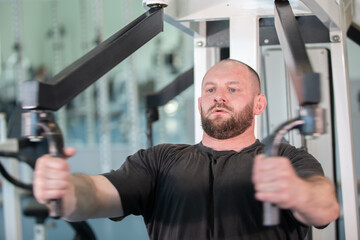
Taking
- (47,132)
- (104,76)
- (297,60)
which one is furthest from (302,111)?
(104,76)

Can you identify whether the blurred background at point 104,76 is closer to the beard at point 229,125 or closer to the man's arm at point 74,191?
the beard at point 229,125

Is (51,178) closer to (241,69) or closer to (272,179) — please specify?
(272,179)

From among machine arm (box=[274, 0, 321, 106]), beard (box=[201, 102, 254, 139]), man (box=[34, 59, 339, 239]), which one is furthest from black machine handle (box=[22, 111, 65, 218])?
beard (box=[201, 102, 254, 139])

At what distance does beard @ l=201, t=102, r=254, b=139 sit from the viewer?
5.65 ft

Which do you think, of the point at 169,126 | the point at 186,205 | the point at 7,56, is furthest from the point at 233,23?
the point at 7,56

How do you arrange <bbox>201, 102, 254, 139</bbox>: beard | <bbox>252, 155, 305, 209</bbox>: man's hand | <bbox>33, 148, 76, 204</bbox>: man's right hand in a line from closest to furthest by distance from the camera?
<bbox>252, 155, 305, 209</bbox>: man's hand
<bbox>33, 148, 76, 204</bbox>: man's right hand
<bbox>201, 102, 254, 139</bbox>: beard

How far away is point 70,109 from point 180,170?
599 cm

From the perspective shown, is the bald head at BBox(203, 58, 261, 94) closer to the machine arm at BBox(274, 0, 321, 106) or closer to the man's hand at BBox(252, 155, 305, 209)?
the machine arm at BBox(274, 0, 321, 106)

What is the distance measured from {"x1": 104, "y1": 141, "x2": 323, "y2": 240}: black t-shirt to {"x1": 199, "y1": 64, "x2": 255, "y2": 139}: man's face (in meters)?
0.09

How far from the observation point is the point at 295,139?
90.5 inches

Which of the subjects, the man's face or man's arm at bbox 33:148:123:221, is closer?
man's arm at bbox 33:148:123:221

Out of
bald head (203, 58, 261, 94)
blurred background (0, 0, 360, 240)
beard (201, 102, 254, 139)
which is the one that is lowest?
beard (201, 102, 254, 139)

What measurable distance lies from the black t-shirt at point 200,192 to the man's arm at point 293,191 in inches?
6.2

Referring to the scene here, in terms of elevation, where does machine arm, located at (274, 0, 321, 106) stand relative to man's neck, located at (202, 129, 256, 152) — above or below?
above
